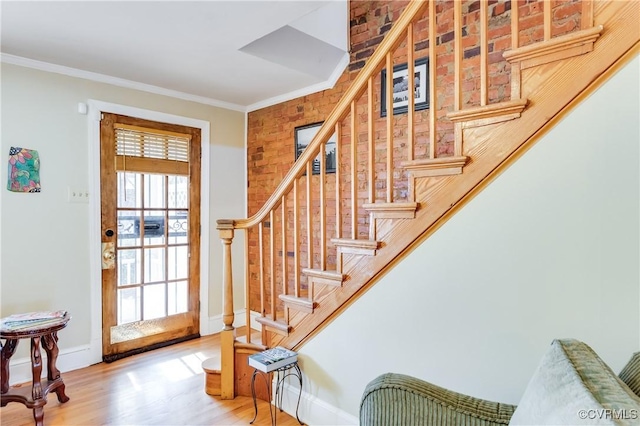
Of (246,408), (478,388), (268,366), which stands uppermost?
(478,388)

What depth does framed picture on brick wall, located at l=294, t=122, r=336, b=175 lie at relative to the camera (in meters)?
3.01

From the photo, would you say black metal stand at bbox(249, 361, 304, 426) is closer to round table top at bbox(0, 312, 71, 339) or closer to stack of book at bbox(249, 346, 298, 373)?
stack of book at bbox(249, 346, 298, 373)

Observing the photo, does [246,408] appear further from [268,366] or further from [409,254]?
[409,254]

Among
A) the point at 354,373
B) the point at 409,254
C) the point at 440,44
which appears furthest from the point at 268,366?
the point at 440,44

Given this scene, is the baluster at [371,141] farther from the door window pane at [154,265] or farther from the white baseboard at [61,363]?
the white baseboard at [61,363]

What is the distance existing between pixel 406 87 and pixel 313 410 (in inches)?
83.7

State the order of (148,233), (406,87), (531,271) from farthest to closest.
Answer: (148,233)
(406,87)
(531,271)

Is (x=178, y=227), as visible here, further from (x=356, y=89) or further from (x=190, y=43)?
(x=356, y=89)

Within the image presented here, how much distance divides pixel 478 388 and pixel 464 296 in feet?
1.20

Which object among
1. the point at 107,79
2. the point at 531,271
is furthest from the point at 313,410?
the point at 107,79

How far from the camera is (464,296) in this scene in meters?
1.48

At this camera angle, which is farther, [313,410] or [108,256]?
[108,256]

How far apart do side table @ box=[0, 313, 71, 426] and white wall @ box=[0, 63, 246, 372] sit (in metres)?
0.50

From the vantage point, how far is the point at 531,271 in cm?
132
